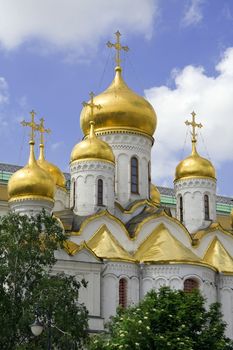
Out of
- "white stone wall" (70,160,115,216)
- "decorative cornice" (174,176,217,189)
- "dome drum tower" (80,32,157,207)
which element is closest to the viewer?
"white stone wall" (70,160,115,216)

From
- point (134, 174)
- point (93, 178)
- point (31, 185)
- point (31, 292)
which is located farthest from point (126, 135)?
point (31, 292)

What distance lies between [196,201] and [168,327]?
15.3m

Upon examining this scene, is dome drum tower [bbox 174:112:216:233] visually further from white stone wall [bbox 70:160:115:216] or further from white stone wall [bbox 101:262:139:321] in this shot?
white stone wall [bbox 101:262:139:321]

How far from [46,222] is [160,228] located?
10.3 metres

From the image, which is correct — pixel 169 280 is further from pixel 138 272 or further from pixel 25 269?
pixel 25 269

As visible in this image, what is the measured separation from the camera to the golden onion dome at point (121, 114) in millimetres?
35188

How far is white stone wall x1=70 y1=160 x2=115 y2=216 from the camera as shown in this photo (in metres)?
32.8

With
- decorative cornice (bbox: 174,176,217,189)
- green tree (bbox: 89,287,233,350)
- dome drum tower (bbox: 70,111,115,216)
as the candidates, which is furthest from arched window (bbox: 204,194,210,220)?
green tree (bbox: 89,287,233,350)

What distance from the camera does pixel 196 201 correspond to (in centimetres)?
3556

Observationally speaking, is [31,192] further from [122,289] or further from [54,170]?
[54,170]

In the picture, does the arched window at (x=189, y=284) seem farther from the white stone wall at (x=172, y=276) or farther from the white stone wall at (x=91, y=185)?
the white stone wall at (x=91, y=185)

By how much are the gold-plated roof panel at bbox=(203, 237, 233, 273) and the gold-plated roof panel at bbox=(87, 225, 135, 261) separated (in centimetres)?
413

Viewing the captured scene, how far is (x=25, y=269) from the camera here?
22.0 m

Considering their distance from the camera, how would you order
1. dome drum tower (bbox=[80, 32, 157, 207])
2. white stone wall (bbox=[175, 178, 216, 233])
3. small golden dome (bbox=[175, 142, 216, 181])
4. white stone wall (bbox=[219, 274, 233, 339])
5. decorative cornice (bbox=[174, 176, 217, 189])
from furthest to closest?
small golden dome (bbox=[175, 142, 216, 181]) < decorative cornice (bbox=[174, 176, 217, 189]) < white stone wall (bbox=[175, 178, 216, 233]) < dome drum tower (bbox=[80, 32, 157, 207]) < white stone wall (bbox=[219, 274, 233, 339])
